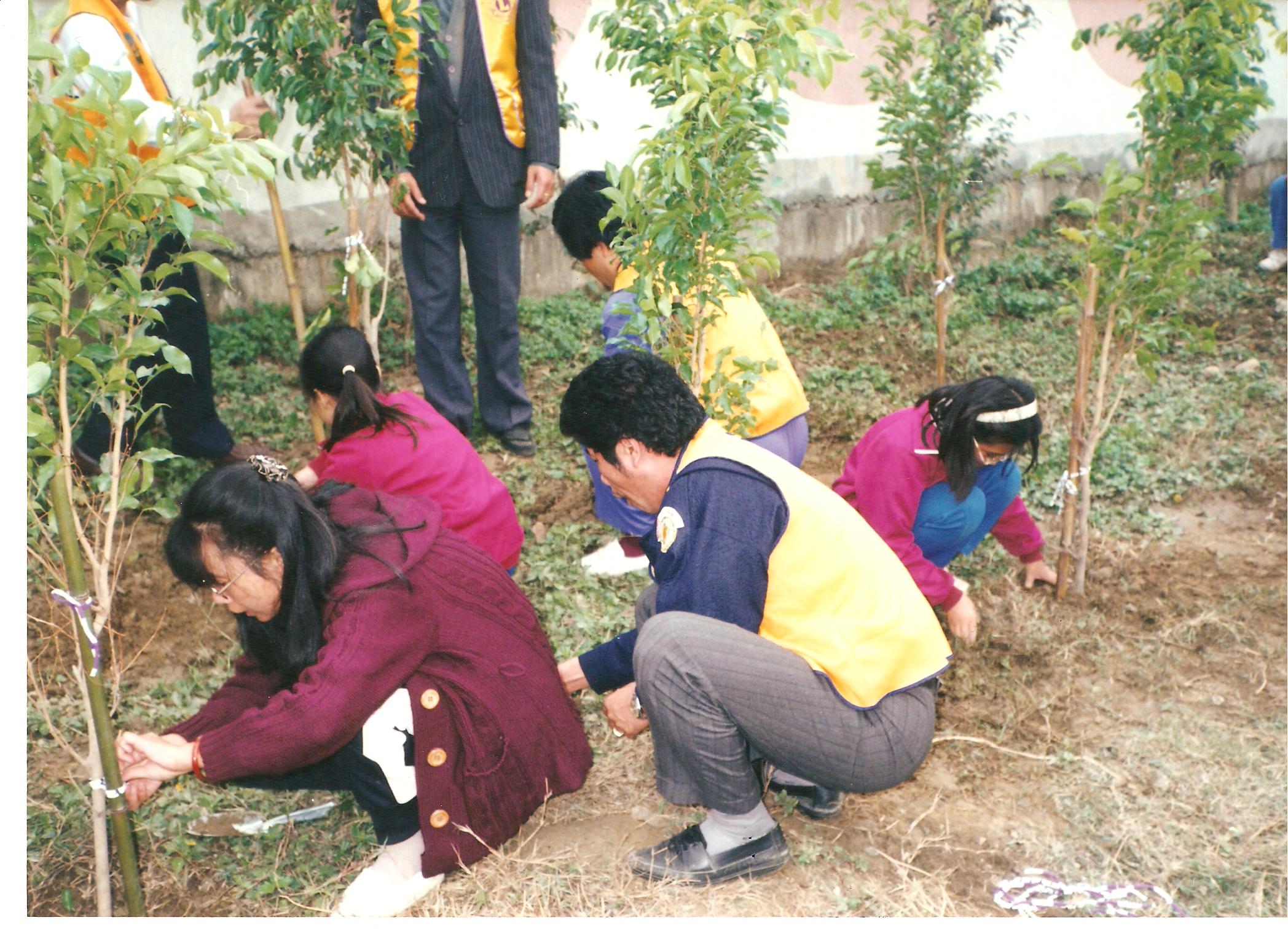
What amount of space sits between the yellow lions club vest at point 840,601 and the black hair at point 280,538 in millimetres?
693

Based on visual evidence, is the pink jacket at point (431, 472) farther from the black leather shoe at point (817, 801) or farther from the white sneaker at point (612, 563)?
the black leather shoe at point (817, 801)

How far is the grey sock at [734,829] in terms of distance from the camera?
223 centimetres

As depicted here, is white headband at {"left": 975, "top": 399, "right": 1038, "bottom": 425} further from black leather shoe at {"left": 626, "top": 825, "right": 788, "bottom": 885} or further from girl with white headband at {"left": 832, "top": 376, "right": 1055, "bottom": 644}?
black leather shoe at {"left": 626, "top": 825, "right": 788, "bottom": 885}

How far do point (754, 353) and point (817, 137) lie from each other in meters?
3.40

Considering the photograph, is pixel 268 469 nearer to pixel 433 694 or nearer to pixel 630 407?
pixel 433 694

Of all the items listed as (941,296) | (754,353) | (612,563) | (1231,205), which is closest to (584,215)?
(754,353)

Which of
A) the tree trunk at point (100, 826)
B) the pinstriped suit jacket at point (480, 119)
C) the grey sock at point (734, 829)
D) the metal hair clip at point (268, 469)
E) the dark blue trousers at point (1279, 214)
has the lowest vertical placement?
the grey sock at point (734, 829)

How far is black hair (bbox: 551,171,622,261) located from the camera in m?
3.09

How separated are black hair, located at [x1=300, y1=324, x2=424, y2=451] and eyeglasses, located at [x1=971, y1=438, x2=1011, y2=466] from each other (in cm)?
148

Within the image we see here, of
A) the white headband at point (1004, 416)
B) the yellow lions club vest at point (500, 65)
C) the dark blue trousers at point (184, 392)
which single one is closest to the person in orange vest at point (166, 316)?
the dark blue trousers at point (184, 392)

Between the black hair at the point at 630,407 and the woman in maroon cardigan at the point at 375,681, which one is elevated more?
the black hair at the point at 630,407

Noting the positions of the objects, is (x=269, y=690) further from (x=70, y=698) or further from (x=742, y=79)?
(x=742, y=79)

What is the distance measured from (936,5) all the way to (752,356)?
2.46 metres

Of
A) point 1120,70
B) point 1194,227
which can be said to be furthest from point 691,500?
point 1120,70
